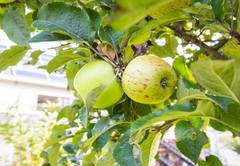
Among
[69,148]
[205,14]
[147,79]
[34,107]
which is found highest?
[205,14]

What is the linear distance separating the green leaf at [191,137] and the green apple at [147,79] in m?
0.07

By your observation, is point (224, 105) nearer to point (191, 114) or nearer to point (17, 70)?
point (191, 114)

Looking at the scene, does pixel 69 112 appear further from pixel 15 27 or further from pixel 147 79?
pixel 147 79

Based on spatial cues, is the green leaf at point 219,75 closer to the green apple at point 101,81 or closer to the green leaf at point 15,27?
the green apple at point 101,81

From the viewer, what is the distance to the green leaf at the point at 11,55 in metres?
0.64

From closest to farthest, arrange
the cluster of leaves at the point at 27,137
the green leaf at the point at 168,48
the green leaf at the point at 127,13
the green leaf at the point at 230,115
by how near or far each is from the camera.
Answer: the green leaf at the point at 127,13 → the green leaf at the point at 230,115 → the green leaf at the point at 168,48 → the cluster of leaves at the point at 27,137

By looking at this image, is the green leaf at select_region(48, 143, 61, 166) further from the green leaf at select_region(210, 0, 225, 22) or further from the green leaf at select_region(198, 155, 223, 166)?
the green leaf at select_region(210, 0, 225, 22)

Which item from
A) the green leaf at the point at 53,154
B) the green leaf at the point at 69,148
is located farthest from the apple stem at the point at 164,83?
the green leaf at the point at 69,148

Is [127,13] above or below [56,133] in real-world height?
above

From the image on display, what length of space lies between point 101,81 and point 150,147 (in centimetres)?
15

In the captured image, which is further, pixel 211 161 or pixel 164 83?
pixel 211 161

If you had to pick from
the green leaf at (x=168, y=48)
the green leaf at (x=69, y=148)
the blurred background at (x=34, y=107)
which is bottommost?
the blurred background at (x=34, y=107)

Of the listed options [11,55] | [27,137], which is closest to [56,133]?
[11,55]

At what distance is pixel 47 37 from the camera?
493mm
